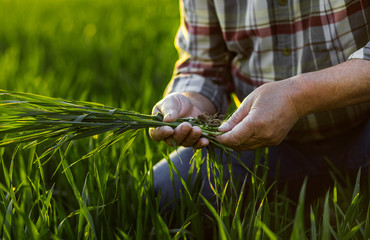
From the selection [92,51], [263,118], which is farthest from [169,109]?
[92,51]

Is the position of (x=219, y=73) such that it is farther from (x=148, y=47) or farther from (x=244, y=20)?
(x=148, y=47)

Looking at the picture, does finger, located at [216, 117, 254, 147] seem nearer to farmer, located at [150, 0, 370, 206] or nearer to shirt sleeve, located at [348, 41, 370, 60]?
farmer, located at [150, 0, 370, 206]

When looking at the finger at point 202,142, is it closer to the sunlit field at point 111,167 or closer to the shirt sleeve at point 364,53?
the sunlit field at point 111,167

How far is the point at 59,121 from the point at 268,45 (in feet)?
2.05

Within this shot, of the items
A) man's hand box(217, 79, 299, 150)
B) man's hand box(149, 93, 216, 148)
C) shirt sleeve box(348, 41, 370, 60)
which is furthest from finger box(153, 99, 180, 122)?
shirt sleeve box(348, 41, 370, 60)

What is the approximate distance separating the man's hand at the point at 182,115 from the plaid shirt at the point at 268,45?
2.8 inches

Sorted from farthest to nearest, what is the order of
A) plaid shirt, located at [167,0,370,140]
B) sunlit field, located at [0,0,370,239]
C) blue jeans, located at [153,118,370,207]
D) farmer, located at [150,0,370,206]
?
1. blue jeans, located at [153,118,370,207]
2. plaid shirt, located at [167,0,370,140]
3. farmer, located at [150,0,370,206]
4. sunlit field, located at [0,0,370,239]

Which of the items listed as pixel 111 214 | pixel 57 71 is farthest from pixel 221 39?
pixel 57 71

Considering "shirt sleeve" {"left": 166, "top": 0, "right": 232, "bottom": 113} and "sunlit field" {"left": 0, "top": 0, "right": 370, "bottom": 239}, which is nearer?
"sunlit field" {"left": 0, "top": 0, "right": 370, "bottom": 239}

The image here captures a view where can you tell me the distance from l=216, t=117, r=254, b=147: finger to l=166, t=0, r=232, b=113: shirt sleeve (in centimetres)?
38

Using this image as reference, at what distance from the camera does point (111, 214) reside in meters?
1.15

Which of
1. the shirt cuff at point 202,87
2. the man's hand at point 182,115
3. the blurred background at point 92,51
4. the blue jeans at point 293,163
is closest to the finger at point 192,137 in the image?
the man's hand at point 182,115

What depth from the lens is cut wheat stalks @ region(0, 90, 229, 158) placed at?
100cm

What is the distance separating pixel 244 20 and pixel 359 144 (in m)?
0.46
